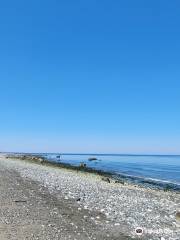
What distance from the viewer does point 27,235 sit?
1373cm

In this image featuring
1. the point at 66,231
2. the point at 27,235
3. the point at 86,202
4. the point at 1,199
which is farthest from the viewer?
the point at 86,202

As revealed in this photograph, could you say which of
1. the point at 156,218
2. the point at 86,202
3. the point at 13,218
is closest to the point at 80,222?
the point at 13,218

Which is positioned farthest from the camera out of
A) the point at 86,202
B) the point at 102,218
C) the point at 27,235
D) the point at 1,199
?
the point at 86,202

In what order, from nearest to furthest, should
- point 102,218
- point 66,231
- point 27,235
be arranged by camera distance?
1. point 27,235
2. point 66,231
3. point 102,218

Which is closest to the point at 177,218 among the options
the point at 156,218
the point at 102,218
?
the point at 156,218

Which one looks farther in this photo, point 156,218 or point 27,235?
A: point 156,218

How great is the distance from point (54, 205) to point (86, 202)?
2404 millimetres

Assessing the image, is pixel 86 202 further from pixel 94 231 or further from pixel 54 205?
pixel 94 231

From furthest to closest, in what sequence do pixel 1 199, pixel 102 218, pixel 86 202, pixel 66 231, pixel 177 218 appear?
pixel 86 202 < pixel 1 199 < pixel 177 218 < pixel 102 218 < pixel 66 231

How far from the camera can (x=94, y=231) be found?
51.6 feet

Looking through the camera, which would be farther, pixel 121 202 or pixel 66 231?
pixel 121 202

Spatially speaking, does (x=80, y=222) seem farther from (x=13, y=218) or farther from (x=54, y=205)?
(x=54, y=205)

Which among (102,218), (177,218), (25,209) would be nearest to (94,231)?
(102,218)

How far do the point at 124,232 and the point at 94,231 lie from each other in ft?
4.06
